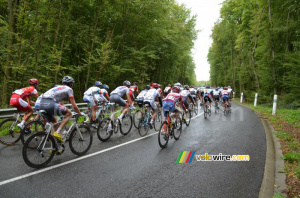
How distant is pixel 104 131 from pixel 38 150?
2.58 meters

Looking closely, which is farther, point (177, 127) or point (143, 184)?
point (177, 127)

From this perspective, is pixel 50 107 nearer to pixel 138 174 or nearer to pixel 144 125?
pixel 138 174

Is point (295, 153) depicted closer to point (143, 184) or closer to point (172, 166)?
point (172, 166)

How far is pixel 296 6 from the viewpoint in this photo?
14.2 metres

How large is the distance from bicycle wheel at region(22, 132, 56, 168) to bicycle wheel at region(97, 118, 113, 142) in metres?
2.01

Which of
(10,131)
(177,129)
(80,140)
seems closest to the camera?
(80,140)

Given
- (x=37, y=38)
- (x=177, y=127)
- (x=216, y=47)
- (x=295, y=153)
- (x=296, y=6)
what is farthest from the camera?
(x=216, y=47)

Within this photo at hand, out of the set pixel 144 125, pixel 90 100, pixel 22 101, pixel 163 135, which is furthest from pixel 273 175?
pixel 22 101

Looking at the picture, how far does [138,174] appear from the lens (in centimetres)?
401

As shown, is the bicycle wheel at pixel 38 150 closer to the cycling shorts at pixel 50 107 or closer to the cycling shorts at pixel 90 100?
the cycling shorts at pixel 50 107

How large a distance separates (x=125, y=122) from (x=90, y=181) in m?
4.38

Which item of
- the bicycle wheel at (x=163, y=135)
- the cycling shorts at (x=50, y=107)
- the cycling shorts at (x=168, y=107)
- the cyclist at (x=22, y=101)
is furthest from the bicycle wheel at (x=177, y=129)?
the cyclist at (x=22, y=101)

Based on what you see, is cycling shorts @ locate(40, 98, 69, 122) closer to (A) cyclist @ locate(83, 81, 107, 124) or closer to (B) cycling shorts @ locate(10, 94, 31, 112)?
(B) cycling shorts @ locate(10, 94, 31, 112)

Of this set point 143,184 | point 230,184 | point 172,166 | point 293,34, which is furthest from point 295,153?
point 293,34
